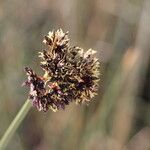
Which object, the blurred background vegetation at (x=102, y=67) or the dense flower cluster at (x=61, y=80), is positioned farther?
the blurred background vegetation at (x=102, y=67)

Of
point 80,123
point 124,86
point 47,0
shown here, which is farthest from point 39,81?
point 47,0

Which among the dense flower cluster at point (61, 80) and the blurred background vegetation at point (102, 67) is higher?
the blurred background vegetation at point (102, 67)

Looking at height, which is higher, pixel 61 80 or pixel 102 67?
pixel 102 67

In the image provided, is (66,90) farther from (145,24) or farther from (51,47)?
(145,24)

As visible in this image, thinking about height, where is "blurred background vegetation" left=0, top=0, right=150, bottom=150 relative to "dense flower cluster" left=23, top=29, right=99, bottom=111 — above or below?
above

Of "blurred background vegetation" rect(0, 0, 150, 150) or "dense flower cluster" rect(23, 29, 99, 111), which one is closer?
"dense flower cluster" rect(23, 29, 99, 111)
